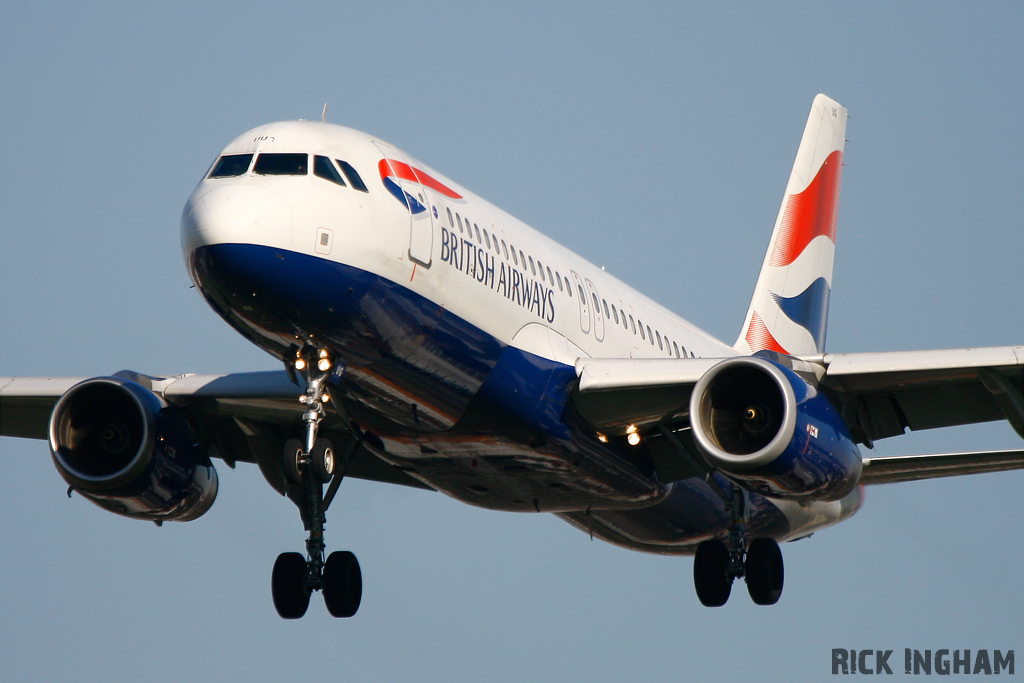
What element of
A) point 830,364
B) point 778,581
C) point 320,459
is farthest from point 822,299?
point 320,459

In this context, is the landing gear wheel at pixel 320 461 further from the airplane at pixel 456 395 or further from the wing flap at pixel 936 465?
the wing flap at pixel 936 465

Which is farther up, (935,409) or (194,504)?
(935,409)

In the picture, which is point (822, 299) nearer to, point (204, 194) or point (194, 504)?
point (194, 504)

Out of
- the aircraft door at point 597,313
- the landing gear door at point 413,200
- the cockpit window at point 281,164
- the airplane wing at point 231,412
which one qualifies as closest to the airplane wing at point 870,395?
the aircraft door at point 597,313

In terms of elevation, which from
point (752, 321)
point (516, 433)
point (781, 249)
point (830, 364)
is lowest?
point (516, 433)

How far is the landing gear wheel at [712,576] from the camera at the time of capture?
2469 centimetres

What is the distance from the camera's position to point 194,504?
910 inches

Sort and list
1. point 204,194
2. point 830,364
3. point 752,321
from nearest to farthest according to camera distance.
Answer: point 204,194, point 830,364, point 752,321

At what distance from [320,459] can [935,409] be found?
31.2 ft

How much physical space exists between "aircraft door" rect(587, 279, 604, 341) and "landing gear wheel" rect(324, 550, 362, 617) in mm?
5551

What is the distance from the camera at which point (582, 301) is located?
22.0 metres

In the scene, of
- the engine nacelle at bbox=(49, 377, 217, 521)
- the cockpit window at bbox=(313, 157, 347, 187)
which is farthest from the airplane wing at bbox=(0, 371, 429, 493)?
the cockpit window at bbox=(313, 157, 347, 187)

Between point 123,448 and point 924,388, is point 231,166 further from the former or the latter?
point 924,388

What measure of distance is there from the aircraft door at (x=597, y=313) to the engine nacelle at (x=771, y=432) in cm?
303
